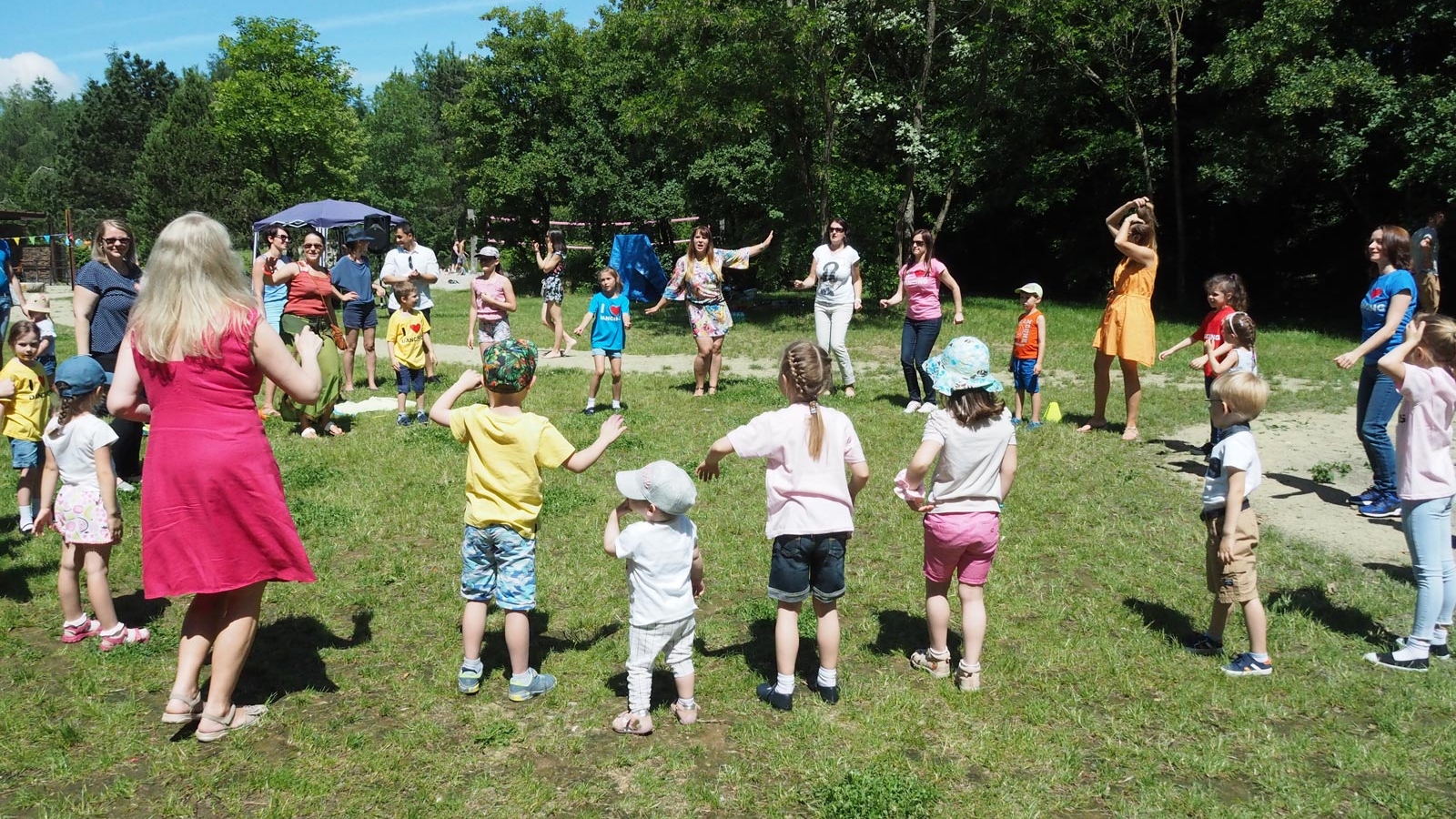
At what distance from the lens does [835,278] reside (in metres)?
10.8

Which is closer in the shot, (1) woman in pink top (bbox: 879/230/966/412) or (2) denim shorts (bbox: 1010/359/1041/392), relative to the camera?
(2) denim shorts (bbox: 1010/359/1041/392)

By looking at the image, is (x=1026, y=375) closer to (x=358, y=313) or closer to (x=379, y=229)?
(x=358, y=313)

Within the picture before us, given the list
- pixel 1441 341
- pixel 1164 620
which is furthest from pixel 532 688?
pixel 1441 341

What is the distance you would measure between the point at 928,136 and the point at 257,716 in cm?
1942

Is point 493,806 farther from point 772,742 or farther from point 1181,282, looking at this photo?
point 1181,282

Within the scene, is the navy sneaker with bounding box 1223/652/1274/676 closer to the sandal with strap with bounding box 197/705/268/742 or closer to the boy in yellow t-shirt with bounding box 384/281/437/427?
the sandal with strap with bounding box 197/705/268/742

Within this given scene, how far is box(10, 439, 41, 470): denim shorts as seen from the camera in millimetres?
6219

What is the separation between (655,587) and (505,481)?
862 mm

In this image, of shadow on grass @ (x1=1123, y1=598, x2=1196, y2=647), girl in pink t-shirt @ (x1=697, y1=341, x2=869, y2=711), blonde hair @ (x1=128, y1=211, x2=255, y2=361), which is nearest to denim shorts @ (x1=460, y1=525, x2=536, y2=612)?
girl in pink t-shirt @ (x1=697, y1=341, x2=869, y2=711)

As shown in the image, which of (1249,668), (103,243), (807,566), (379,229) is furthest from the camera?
(379,229)

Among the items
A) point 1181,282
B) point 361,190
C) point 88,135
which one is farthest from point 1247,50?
Answer: point 88,135

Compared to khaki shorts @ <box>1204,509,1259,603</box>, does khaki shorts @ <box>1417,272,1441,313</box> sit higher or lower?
higher

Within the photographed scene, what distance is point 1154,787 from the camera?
382 centimetres

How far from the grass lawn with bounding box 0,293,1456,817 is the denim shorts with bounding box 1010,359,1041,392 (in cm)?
244
